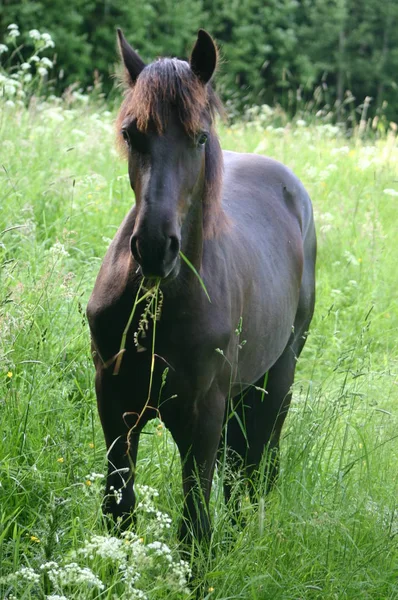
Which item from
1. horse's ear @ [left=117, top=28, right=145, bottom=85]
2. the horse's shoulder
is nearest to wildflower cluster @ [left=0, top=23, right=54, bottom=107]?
the horse's shoulder

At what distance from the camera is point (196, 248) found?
3195 mm

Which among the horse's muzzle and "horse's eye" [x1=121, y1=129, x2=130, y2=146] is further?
"horse's eye" [x1=121, y1=129, x2=130, y2=146]

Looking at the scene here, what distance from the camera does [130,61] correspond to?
10.5 ft

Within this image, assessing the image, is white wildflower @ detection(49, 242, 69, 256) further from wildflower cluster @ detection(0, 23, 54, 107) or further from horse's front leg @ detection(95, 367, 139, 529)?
wildflower cluster @ detection(0, 23, 54, 107)

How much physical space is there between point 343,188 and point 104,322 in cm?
606

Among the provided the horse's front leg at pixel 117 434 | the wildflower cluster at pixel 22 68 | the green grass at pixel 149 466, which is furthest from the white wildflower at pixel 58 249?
the wildflower cluster at pixel 22 68

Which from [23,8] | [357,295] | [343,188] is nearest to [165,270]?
[357,295]

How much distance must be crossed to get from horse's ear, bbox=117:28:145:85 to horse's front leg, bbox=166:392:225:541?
1.30 m

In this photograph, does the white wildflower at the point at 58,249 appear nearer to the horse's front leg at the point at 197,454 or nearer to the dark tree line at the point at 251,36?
the horse's front leg at the point at 197,454

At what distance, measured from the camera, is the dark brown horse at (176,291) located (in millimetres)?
2814

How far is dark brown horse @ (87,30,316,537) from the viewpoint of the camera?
2.81m

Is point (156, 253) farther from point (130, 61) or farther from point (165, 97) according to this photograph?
point (130, 61)

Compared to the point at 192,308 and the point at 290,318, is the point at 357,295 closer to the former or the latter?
the point at 290,318

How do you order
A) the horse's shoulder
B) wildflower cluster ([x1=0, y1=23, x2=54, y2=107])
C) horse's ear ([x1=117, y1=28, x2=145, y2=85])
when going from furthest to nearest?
wildflower cluster ([x1=0, y1=23, x2=54, y2=107])
the horse's shoulder
horse's ear ([x1=117, y1=28, x2=145, y2=85])
